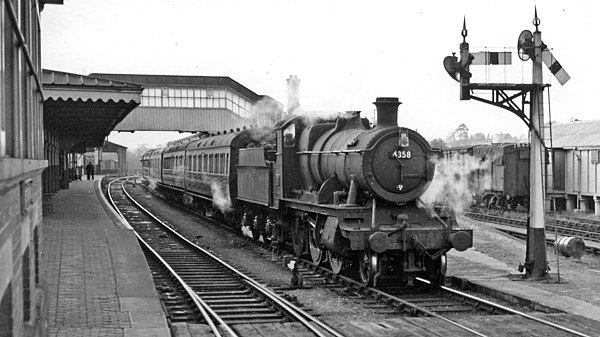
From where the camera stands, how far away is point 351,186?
1099 cm

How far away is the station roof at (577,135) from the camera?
2984 centimetres

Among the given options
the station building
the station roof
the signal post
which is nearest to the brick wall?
the signal post

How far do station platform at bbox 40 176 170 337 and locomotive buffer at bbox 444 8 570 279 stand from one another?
5835mm

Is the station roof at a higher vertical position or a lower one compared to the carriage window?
higher

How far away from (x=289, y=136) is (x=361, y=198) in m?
2.61

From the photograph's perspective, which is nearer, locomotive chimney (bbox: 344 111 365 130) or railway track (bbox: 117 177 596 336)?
railway track (bbox: 117 177 596 336)

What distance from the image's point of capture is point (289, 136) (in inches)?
523

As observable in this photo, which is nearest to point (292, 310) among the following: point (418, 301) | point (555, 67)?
point (418, 301)

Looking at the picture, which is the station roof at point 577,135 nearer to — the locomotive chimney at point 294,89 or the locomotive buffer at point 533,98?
the locomotive chimney at point 294,89

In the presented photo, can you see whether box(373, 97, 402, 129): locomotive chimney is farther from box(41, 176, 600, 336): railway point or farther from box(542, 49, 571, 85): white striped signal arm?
box(41, 176, 600, 336): railway point

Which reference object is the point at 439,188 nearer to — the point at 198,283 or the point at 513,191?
the point at 198,283

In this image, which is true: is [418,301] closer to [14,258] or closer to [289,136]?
[289,136]

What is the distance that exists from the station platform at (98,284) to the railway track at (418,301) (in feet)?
8.05

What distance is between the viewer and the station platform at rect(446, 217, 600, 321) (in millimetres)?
9381
